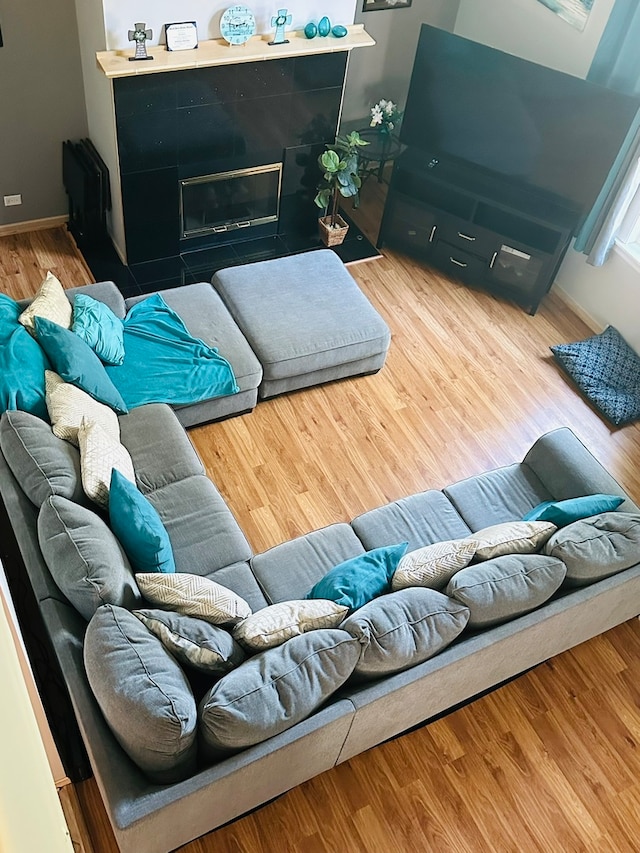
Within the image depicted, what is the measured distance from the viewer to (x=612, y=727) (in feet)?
9.84

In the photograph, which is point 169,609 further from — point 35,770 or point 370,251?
point 370,251

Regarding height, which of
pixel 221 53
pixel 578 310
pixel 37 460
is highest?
pixel 221 53

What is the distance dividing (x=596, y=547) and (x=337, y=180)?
303cm

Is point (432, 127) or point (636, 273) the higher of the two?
point (432, 127)

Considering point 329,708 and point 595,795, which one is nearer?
point 329,708

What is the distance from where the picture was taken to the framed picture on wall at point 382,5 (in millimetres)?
4938

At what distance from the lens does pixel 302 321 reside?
3939 mm

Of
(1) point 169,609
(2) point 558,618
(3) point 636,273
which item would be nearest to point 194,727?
(1) point 169,609

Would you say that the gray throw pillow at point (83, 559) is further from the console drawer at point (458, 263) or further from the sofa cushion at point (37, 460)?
the console drawer at point (458, 263)

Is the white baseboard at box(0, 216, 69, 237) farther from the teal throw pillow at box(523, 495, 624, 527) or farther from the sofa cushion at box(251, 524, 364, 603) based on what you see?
the teal throw pillow at box(523, 495, 624, 527)

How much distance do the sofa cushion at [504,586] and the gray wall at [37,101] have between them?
11.8 feet

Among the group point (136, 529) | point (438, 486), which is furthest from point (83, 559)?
point (438, 486)

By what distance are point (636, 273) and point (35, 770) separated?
4.55 metres

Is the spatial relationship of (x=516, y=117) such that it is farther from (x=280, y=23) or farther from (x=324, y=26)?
(x=280, y=23)
